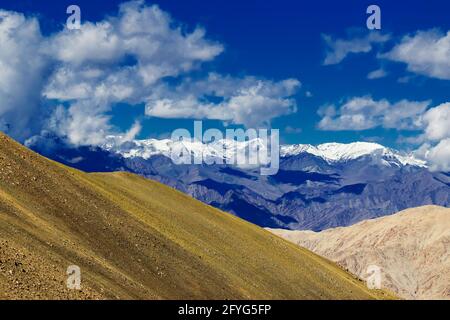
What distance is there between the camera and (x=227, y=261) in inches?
3706

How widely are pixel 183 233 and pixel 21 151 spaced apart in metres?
27.7

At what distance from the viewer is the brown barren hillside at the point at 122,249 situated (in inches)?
2247

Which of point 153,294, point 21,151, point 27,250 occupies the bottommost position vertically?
point 153,294

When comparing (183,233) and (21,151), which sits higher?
(21,151)

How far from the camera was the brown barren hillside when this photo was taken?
5706 cm

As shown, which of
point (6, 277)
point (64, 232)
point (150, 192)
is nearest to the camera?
point (6, 277)

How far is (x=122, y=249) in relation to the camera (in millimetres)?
75250

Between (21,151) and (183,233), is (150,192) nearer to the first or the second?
(183,233)
